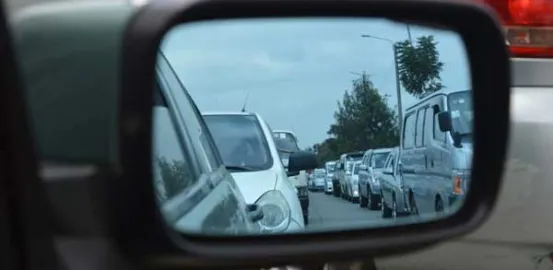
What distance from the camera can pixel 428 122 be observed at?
312 centimetres

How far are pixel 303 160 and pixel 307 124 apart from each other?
0.15 metres

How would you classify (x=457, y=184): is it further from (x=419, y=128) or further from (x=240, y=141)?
(x=240, y=141)

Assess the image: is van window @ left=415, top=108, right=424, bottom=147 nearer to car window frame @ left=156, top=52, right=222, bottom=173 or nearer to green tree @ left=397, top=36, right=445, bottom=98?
green tree @ left=397, top=36, right=445, bottom=98

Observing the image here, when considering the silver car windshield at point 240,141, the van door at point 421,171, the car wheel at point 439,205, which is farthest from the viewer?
the van door at point 421,171

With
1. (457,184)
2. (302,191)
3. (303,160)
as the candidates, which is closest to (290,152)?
(303,160)

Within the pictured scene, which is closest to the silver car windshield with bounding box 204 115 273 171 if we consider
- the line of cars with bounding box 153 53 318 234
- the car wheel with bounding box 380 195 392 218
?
the line of cars with bounding box 153 53 318 234

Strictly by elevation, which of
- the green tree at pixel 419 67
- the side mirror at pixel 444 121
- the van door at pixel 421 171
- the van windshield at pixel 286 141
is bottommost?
the van door at pixel 421 171

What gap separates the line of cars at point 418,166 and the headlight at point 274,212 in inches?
5.5

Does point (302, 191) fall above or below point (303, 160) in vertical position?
below

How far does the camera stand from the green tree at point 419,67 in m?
2.79

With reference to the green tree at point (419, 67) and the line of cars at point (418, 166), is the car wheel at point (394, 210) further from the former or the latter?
the green tree at point (419, 67)

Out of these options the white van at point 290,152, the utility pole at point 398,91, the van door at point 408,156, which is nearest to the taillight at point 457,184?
the van door at point 408,156

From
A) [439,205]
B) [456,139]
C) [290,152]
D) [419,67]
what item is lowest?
[439,205]

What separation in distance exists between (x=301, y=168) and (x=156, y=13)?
117 cm
